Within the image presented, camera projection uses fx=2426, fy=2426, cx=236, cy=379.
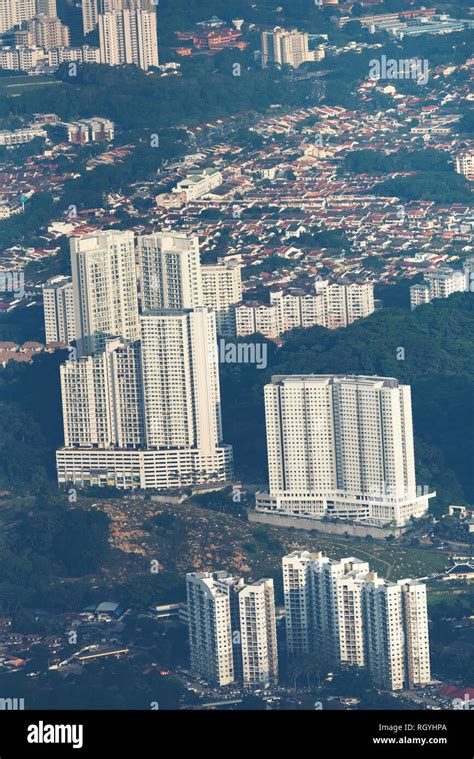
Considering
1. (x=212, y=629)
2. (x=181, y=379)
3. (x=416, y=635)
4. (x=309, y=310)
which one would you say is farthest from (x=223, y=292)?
(x=416, y=635)

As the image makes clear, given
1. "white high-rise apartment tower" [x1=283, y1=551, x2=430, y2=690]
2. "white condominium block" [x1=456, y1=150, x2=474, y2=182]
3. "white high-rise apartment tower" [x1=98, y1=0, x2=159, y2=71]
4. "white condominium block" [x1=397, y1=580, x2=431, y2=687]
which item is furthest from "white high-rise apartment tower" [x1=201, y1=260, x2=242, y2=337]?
"white high-rise apartment tower" [x1=98, y1=0, x2=159, y2=71]

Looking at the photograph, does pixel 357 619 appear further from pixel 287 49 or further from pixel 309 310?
pixel 287 49

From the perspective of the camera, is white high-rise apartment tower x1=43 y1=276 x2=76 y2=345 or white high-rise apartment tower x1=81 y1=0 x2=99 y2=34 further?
→ white high-rise apartment tower x1=81 y1=0 x2=99 y2=34

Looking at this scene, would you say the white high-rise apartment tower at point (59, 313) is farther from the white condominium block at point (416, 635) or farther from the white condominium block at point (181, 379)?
the white condominium block at point (416, 635)

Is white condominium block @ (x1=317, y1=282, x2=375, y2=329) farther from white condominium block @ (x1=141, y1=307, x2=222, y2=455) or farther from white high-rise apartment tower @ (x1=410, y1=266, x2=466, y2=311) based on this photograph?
white condominium block @ (x1=141, y1=307, x2=222, y2=455)
